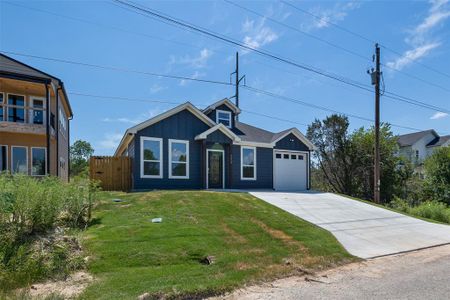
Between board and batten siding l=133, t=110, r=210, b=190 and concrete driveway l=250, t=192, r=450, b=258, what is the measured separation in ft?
14.1

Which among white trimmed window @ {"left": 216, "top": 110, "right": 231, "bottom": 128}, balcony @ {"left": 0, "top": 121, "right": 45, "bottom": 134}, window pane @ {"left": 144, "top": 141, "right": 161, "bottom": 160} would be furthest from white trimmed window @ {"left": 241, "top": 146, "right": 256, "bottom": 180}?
balcony @ {"left": 0, "top": 121, "right": 45, "bottom": 134}

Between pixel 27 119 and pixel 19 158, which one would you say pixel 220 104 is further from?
pixel 19 158

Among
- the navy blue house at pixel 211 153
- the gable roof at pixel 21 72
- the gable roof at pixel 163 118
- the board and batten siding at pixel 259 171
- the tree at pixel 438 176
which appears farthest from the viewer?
the tree at pixel 438 176

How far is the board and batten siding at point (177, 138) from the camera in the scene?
53.4ft

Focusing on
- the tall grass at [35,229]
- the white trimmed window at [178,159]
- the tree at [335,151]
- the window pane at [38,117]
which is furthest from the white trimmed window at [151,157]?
the tree at [335,151]

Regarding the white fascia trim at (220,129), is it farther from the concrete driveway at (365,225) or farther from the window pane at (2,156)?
the window pane at (2,156)

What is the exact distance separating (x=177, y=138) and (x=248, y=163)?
4.54 metres

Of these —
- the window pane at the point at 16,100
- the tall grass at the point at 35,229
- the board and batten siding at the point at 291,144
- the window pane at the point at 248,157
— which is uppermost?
the window pane at the point at 16,100

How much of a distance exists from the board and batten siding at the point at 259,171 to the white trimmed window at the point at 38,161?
9.87 meters

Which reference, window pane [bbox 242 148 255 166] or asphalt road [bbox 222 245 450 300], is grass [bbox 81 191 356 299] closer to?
asphalt road [bbox 222 245 450 300]

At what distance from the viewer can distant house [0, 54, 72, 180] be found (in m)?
15.5

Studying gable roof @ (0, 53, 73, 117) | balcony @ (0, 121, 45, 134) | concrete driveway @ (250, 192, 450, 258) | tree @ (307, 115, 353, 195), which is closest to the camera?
concrete driveway @ (250, 192, 450, 258)

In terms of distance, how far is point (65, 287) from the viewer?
5.42 meters

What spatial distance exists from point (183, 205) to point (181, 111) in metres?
7.40
